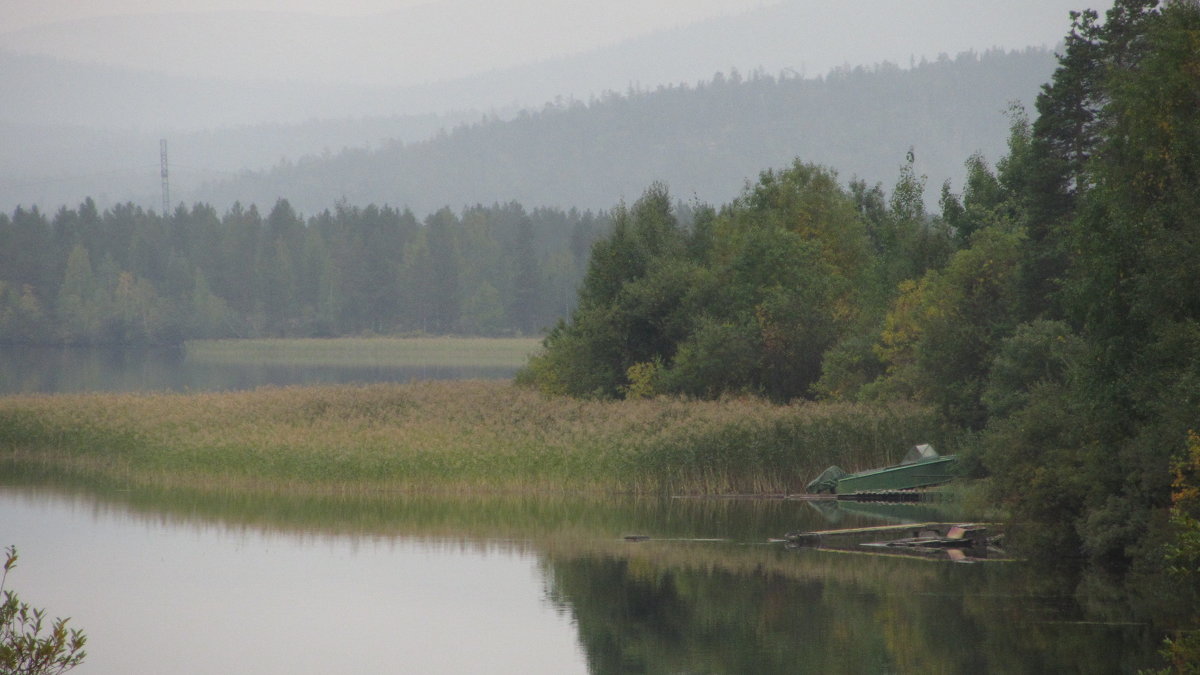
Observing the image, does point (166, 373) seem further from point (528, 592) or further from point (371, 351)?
point (528, 592)

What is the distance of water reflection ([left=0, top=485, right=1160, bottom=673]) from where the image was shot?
20.6 metres

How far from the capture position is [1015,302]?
40062 millimetres

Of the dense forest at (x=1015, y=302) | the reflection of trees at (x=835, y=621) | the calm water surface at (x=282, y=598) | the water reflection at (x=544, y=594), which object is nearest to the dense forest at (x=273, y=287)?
the dense forest at (x=1015, y=302)

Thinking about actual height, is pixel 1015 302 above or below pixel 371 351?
above

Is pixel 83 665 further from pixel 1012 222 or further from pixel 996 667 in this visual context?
pixel 1012 222

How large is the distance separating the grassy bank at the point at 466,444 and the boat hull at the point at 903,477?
4.59 feet

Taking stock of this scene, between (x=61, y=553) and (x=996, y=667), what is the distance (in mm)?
19718

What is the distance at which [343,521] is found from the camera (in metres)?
34.6

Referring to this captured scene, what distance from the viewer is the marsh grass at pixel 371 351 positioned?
139 meters

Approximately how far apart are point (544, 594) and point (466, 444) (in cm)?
1475

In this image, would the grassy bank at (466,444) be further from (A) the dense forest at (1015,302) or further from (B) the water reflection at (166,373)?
(B) the water reflection at (166,373)

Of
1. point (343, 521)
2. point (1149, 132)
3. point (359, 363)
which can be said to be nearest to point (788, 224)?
point (343, 521)

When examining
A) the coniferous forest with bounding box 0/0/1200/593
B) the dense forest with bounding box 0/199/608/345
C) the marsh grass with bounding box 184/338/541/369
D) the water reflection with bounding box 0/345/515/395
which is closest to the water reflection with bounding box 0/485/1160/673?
the coniferous forest with bounding box 0/0/1200/593

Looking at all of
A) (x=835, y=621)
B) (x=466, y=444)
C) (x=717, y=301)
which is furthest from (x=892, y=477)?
(x=717, y=301)
